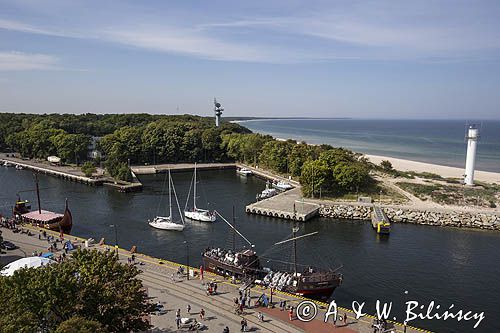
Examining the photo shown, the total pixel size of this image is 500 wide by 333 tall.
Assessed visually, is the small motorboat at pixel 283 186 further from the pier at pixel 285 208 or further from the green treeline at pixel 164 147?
the pier at pixel 285 208

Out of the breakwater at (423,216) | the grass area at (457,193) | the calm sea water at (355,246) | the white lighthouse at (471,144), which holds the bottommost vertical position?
the calm sea water at (355,246)

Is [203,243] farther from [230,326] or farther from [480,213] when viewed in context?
[480,213]

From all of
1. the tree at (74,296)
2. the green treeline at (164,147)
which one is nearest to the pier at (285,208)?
the green treeline at (164,147)

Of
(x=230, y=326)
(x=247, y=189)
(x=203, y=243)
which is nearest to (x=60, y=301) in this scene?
(x=230, y=326)

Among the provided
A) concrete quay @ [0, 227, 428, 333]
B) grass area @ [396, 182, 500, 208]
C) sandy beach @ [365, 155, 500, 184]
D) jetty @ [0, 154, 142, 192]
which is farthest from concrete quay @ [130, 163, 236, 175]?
concrete quay @ [0, 227, 428, 333]

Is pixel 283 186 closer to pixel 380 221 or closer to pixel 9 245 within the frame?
pixel 380 221

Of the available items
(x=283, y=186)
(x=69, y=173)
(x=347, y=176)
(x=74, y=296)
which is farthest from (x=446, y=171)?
(x=74, y=296)

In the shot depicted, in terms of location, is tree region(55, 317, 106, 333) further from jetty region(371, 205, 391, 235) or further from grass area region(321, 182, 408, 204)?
grass area region(321, 182, 408, 204)
